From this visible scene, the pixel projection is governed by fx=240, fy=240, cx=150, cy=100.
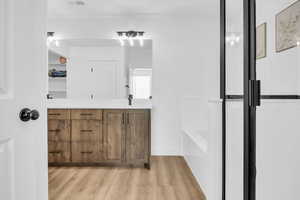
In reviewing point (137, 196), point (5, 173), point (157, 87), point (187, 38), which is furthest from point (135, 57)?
point (5, 173)

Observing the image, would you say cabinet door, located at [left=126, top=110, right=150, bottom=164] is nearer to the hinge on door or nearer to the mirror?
the mirror

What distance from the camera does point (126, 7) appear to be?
12.6 ft

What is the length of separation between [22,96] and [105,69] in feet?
9.87

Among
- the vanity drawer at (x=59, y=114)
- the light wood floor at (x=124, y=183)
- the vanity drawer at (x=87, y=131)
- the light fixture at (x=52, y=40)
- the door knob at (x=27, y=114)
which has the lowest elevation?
the light wood floor at (x=124, y=183)

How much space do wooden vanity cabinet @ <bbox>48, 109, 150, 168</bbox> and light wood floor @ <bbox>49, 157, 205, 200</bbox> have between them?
0.15 meters

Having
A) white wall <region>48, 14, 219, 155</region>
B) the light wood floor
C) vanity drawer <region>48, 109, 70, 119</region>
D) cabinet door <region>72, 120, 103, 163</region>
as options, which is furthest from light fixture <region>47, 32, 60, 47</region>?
the light wood floor

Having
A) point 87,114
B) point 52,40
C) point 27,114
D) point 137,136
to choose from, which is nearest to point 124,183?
point 137,136

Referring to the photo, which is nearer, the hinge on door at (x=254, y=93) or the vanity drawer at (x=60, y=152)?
the hinge on door at (x=254, y=93)

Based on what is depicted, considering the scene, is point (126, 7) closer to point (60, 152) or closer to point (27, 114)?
point (60, 152)

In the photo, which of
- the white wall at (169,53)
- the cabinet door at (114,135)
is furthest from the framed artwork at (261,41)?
the white wall at (169,53)

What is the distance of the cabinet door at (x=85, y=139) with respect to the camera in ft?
11.1

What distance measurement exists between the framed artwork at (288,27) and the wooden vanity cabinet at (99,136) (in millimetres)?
2472

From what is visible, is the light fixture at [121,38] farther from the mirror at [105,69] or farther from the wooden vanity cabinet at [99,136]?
the wooden vanity cabinet at [99,136]

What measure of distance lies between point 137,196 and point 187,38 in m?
2.80
